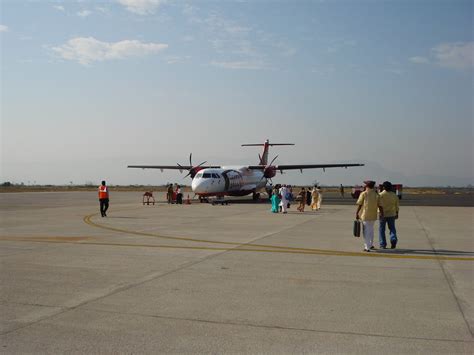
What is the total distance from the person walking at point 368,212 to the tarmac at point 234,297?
0.35 m

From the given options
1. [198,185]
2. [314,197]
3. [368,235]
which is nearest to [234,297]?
[368,235]

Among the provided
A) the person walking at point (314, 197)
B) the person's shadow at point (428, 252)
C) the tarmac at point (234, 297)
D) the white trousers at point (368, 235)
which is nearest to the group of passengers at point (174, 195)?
the person walking at point (314, 197)

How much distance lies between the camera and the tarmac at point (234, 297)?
4.89 m

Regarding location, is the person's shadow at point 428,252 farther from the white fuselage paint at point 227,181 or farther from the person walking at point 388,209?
the white fuselage paint at point 227,181

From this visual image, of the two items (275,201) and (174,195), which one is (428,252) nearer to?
(275,201)

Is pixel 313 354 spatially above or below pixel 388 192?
below

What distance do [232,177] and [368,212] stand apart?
24959 mm

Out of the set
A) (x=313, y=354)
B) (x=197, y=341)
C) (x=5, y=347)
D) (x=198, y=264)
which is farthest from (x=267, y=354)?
(x=198, y=264)

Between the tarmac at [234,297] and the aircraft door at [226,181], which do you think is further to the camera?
the aircraft door at [226,181]

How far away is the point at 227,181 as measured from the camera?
35.0 m

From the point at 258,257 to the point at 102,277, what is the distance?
352 cm

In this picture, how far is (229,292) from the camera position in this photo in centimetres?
694

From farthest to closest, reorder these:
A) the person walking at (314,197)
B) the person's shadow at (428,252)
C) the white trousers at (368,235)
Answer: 1. the person walking at (314,197)
2. the white trousers at (368,235)
3. the person's shadow at (428,252)

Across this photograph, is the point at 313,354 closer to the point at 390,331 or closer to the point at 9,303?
the point at 390,331
